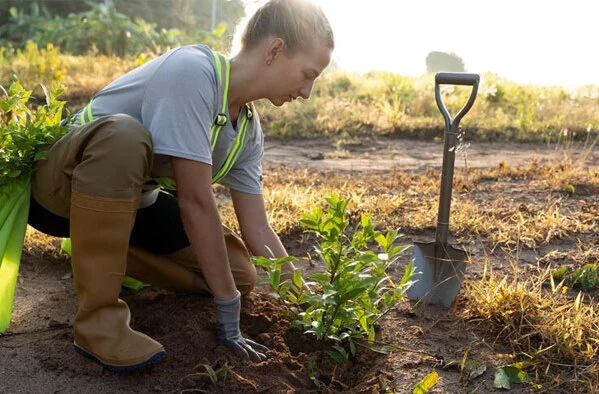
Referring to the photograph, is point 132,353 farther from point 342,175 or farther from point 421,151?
point 421,151

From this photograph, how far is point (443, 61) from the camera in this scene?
17094mm

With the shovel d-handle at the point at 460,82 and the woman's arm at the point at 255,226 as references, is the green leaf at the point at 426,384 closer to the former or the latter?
the woman's arm at the point at 255,226

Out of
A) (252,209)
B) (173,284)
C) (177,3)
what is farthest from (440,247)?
(177,3)

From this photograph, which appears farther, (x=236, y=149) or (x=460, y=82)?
(x=460, y=82)

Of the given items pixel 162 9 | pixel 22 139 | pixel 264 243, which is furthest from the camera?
pixel 162 9

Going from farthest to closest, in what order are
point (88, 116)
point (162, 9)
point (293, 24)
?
point (162, 9), point (88, 116), point (293, 24)

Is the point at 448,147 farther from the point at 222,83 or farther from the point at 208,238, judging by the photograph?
the point at 208,238

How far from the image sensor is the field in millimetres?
2281

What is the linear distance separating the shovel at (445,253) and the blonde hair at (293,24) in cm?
82

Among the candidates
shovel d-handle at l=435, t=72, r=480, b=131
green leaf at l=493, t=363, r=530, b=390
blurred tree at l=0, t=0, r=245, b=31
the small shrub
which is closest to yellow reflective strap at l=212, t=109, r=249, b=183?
the small shrub

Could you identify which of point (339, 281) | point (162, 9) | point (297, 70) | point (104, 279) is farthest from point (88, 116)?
point (162, 9)

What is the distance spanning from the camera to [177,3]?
707 inches

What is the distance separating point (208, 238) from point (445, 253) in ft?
3.96

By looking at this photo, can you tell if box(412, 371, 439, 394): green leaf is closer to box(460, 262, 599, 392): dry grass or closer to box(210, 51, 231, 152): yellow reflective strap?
box(460, 262, 599, 392): dry grass
